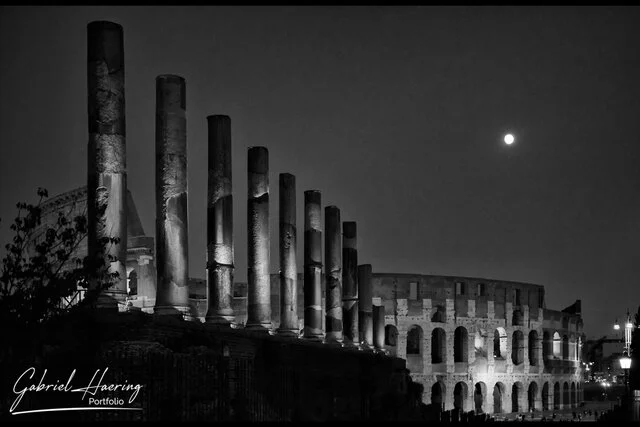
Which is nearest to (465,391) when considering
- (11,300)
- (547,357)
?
(547,357)

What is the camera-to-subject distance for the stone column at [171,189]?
1792 cm

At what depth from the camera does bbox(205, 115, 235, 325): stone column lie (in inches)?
798

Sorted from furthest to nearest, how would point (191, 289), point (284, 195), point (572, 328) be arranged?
1. point (572, 328)
2. point (191, 289)
3. point (284, 195)

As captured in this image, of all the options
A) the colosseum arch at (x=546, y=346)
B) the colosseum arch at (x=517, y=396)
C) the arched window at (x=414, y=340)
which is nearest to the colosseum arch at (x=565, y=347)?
the colosseum arch at (x=546, y=346)

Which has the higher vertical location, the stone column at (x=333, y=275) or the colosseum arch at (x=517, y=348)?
the stone column at (x=333, y=275)

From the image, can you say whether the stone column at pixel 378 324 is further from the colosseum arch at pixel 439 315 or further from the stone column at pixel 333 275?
the colosseum arch at pixel 439 315

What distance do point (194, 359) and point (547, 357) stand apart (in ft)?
143

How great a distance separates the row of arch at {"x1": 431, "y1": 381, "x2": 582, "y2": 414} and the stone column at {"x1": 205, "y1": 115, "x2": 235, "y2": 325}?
98.7 ft

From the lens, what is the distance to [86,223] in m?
15.8

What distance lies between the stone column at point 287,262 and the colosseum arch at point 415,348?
81.6 ft

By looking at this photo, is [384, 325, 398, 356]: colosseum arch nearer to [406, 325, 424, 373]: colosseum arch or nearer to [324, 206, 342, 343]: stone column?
→ [406, 325, 424, 373]: colosseum arch

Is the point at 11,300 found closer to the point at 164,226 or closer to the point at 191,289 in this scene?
the point at 164,226

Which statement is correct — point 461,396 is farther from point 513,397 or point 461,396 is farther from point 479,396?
point 513,397

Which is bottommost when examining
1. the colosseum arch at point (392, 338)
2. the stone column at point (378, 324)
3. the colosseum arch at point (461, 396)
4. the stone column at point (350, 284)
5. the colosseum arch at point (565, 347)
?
the colosseum arch at point (461, 396)
